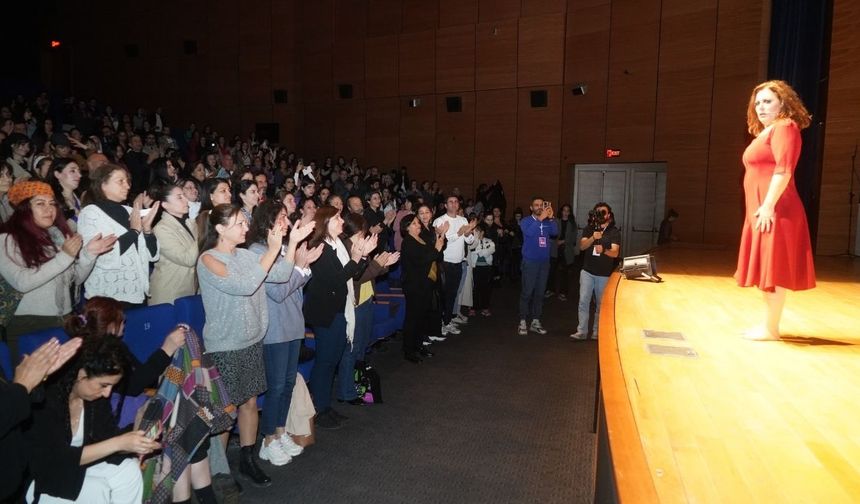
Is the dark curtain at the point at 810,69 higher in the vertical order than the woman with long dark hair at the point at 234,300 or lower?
higher

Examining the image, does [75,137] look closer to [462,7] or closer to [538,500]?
[538,500]

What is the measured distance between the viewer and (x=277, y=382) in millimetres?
3291

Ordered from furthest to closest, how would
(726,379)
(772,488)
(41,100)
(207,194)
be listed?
(41,100), (207,194), (726,379), (772,488)

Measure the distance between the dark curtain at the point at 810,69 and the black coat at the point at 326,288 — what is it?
865 centimetres

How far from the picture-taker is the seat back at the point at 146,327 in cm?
298

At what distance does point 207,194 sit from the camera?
12.4ft

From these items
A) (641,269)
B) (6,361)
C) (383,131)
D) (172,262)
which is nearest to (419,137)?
(383,131)

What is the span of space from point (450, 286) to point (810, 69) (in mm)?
7394

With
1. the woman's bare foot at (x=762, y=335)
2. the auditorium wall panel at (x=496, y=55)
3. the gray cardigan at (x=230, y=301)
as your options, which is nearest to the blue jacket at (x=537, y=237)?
the woman's bare foot at (x=762, y=335)

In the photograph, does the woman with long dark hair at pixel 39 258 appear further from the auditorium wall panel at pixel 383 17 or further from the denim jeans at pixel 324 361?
the auditorium wall panel at pixel 383 17

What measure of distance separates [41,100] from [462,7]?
916 centimetres

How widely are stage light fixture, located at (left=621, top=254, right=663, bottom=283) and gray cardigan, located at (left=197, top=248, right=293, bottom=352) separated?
3.79 m

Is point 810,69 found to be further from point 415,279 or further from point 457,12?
point 415,279

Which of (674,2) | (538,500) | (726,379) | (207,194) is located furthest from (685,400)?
(674,2)
